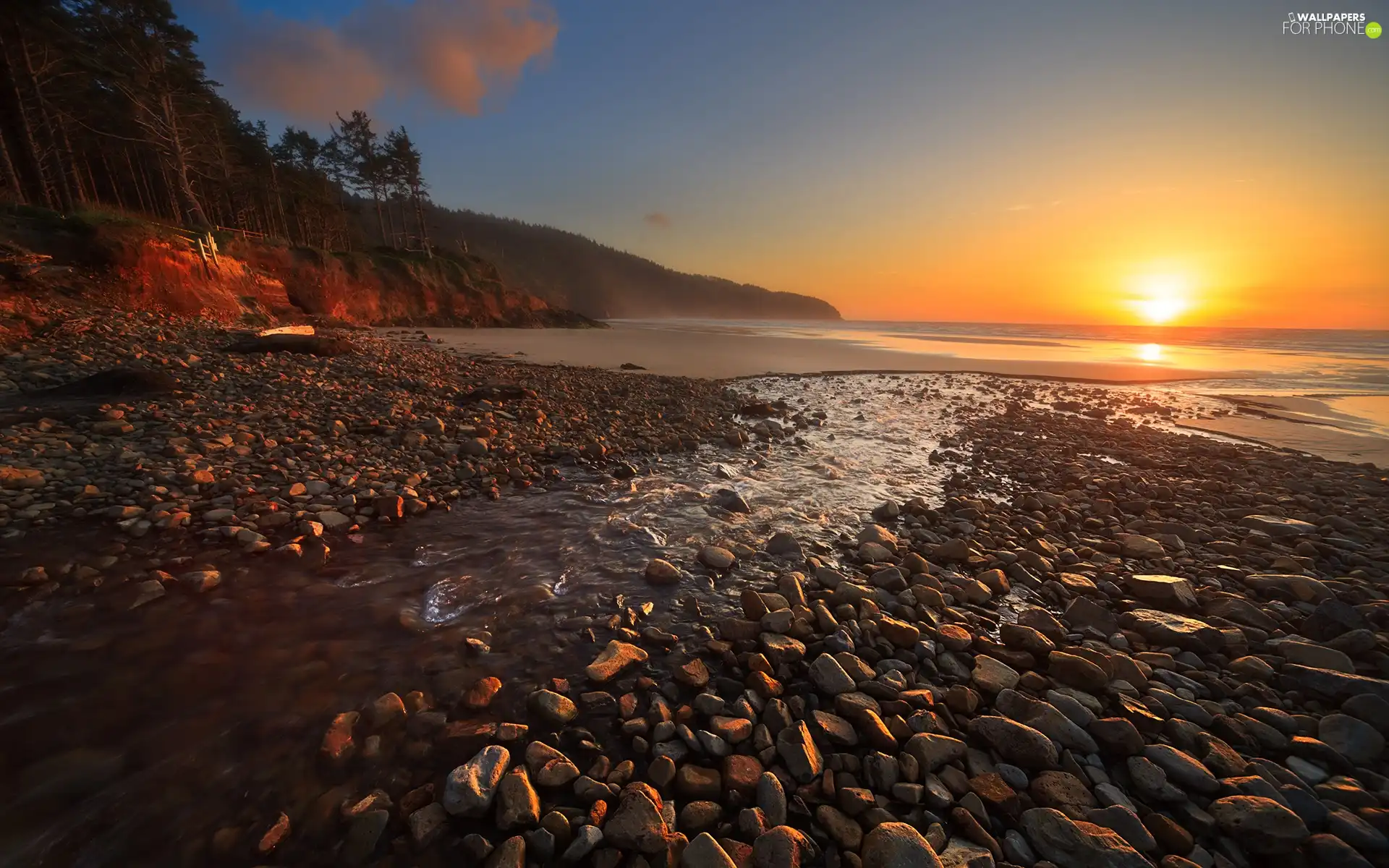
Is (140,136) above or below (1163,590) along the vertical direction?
above

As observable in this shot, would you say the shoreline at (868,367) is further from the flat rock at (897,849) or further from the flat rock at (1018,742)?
the flat rock at (897,849)

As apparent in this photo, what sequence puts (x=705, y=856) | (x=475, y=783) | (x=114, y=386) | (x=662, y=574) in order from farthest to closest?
(x=114, y=386), (x=662, y=574), (x=475, y=783), (x=705, y=856)

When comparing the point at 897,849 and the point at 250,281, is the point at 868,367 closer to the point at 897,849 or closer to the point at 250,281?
the point at 897,849

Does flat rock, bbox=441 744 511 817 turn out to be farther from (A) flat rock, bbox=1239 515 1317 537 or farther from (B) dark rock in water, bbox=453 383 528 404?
(A) flat rock, bbox=1239 515 1317 537

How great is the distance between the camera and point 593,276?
158500 millimetres

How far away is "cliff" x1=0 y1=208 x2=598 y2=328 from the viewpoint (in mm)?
14445

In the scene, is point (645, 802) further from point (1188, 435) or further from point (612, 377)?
point (1188, 435)

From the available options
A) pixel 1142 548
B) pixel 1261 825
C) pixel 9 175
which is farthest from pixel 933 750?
pixel 9 175

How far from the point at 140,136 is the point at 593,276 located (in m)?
127

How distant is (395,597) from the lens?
423cm

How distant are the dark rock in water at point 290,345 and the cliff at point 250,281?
4423 mm

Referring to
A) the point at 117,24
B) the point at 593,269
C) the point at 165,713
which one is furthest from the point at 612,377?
the point at 593,269

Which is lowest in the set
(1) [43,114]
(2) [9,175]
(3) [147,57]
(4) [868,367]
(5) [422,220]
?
(4) [868,367]

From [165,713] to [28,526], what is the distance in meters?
3.78
